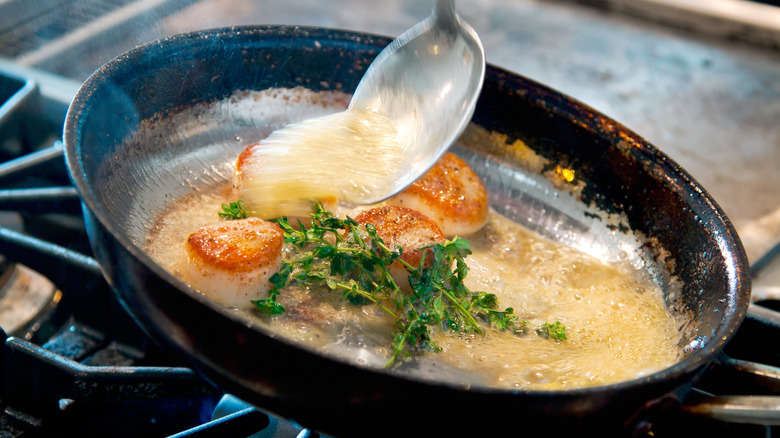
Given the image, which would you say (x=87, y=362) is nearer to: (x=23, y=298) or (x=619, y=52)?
(x=23, y=298)

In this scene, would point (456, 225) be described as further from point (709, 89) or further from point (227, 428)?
point (709, 89)

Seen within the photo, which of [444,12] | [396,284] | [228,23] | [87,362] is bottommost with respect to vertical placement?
[87,362]

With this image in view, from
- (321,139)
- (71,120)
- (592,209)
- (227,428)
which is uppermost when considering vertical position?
(71,120)

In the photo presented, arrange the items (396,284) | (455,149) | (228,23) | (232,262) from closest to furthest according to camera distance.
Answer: (232,262) → (396,284) → (455,149) → (228,23)

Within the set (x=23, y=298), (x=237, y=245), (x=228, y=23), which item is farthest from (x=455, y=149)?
(x=23, y=298)

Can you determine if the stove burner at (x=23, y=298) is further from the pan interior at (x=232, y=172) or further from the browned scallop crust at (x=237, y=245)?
the browned scallop crust at (x=237, y=245)

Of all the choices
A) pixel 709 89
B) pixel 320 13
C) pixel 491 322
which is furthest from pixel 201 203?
pixel 709 89
